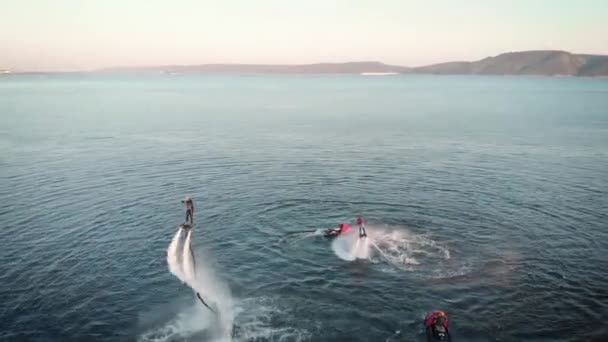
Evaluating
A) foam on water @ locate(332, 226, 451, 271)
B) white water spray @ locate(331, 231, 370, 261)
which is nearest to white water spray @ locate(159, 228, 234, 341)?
white water spray @ locate(331, 231, 370, 261)

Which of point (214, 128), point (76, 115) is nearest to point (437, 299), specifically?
point (214, 128)

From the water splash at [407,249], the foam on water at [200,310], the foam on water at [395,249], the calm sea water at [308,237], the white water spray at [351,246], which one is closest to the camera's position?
the foam on water at [200,310]

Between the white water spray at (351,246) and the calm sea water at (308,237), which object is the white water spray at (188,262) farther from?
the white water spray at (351,246)

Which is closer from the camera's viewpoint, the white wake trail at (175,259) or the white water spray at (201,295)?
the white water spray at (201,295)

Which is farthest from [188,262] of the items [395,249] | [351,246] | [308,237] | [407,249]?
[407,249]

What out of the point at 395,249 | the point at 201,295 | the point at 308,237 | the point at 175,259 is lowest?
the point at 175,259

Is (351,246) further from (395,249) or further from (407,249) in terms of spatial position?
(407,249)

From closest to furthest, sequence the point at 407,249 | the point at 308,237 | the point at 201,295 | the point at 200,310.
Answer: the point at 200,310 → the point at 201,295 → the point at 407,249 → the point at 308,237

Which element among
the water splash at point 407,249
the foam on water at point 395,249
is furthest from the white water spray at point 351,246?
the water splash at point 407,249

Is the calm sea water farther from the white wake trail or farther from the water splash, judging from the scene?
the white wake trail
